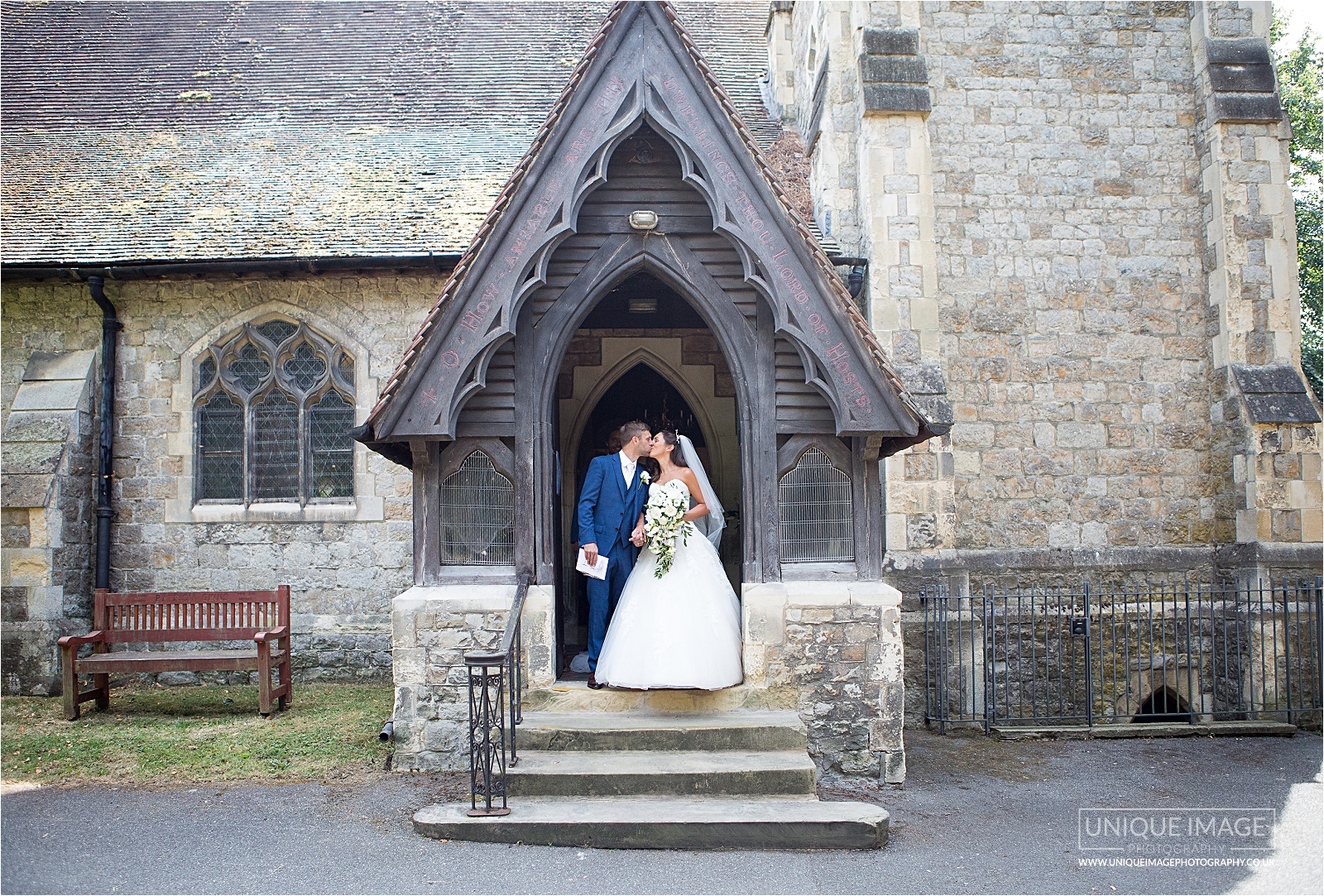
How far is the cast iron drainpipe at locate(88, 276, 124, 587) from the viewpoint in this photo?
31.2ft

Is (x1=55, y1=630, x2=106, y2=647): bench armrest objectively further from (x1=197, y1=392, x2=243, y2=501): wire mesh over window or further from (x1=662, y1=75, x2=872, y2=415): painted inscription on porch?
(x1=662, y1=75, x2=872, y2=415): painted inscription on porch

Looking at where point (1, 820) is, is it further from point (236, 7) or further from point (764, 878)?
point (236, 7)

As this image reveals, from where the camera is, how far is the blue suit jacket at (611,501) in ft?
21.4

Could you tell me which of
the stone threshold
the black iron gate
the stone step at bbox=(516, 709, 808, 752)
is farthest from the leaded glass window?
the stone threshold

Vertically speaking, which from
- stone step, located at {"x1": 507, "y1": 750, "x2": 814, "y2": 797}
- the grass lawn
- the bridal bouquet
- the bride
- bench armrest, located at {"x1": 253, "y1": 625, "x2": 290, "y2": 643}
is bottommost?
the grass lawn

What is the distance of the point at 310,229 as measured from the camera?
957 centimetres

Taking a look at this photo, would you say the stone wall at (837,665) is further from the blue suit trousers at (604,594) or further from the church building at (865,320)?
the church building at (865,320)

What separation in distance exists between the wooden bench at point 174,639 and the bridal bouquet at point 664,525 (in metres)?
3.81

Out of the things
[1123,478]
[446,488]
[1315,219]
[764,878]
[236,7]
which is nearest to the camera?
[764,878]

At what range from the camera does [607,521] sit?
655 centimetres

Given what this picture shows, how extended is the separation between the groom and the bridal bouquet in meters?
0.45

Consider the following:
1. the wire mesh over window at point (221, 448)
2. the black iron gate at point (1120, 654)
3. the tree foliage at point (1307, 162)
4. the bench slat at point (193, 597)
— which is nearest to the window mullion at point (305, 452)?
the wire mesh over window at point (221, 448)

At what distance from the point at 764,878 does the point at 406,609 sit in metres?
2.97

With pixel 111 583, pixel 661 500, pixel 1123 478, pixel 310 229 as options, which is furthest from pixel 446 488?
pixel 1123 478
